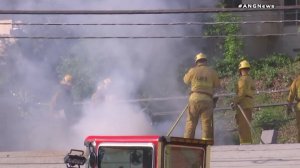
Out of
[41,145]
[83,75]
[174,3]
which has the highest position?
[174,3]

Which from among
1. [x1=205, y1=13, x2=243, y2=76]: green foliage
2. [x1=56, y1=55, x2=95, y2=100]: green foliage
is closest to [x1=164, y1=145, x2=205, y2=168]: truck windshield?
[x1=56, y1=55, x2=95, y2=100]: green foliage

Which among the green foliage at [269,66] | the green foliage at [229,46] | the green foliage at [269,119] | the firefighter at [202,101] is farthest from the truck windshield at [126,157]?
the green foliage at [229,46]

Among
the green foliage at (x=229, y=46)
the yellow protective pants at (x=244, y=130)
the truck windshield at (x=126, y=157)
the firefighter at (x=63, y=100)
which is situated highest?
the green foliage at (x=229, y=46)

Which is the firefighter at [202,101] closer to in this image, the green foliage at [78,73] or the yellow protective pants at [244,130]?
the yellow protective pants at [244,130]

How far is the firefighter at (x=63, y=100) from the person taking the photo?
16.8 metres

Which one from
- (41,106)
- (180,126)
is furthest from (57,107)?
(180,126)

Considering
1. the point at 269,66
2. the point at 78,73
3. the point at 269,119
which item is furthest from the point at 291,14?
the point at 78,73

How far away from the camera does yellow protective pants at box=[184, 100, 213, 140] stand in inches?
562

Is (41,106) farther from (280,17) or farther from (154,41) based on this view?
(280,17)

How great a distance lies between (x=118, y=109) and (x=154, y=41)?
178 cm

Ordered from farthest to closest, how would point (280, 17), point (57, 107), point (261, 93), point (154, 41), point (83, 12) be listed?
point (280, 17) → point (261, 93) → point (154, 41) → point (57, 107) → point (83, 12)

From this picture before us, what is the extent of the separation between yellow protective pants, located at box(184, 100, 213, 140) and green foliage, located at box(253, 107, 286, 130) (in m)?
3.44

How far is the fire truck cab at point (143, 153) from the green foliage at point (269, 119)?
7.94 meters

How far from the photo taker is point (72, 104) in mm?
17078
